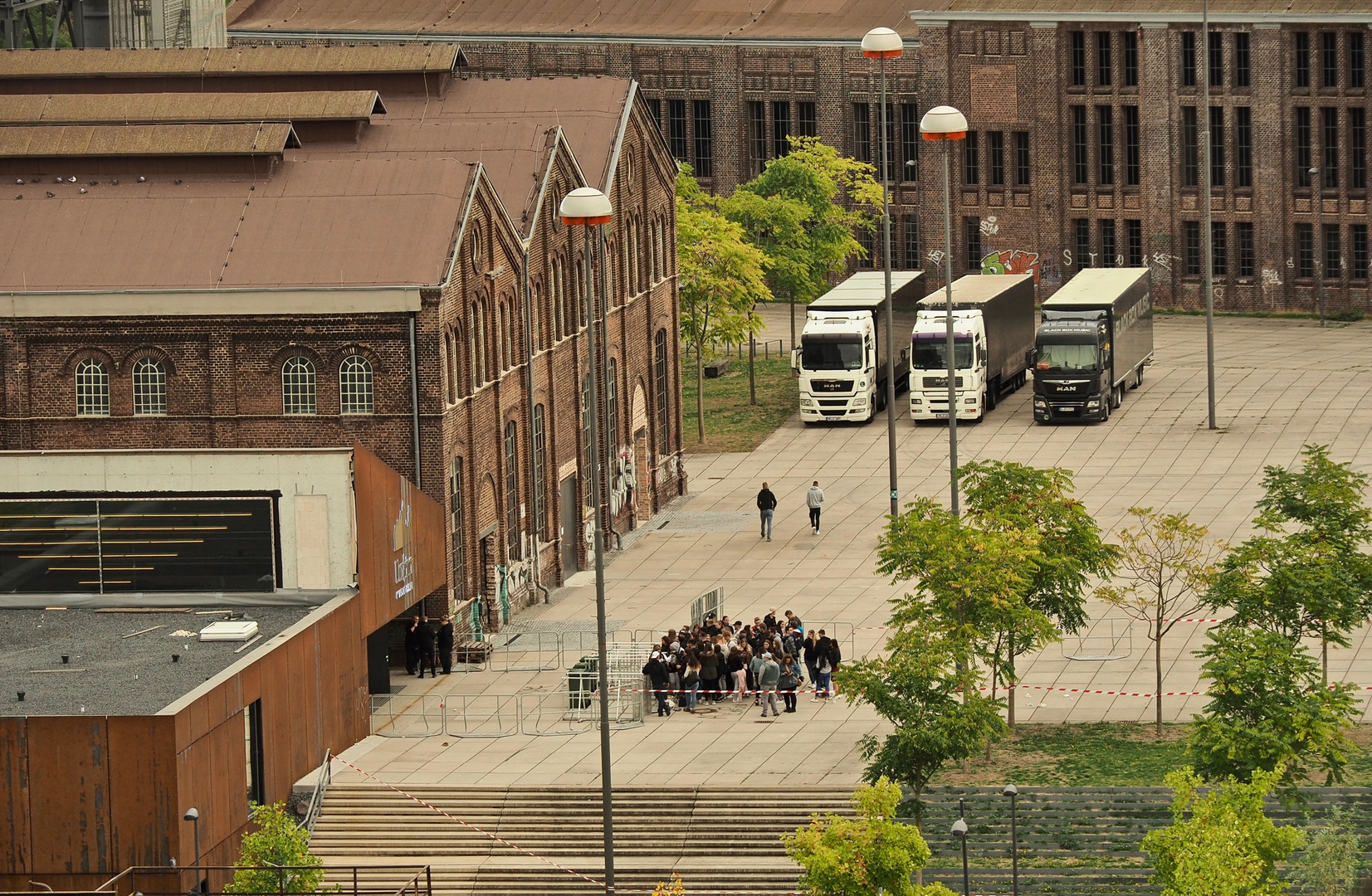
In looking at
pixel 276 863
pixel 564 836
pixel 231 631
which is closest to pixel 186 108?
pixel 231 631

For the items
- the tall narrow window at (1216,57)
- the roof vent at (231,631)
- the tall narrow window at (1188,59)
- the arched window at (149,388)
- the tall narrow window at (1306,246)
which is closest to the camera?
the roof vent at (231,631)

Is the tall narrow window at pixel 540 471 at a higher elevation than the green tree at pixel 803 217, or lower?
lower

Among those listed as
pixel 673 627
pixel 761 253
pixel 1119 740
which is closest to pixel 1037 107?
pixel 761 253

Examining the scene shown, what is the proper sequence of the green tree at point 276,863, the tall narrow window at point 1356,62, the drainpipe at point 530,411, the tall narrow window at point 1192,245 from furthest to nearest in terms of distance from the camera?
the tall narrow window at point 1192,245 < the tall narrow window at point 1356,62 < the drainpipe at point 530,411 < the green tree at point 276,863

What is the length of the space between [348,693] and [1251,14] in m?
56.8

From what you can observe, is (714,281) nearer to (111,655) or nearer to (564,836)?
(111,655)

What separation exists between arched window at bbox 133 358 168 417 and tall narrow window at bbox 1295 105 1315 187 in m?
52.4

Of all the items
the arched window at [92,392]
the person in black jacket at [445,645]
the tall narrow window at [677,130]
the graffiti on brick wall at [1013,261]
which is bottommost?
the person in black jacket at [445,645]

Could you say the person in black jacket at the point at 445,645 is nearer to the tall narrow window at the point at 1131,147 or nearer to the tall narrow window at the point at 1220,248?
the tall narrow window at the point at 1220,248

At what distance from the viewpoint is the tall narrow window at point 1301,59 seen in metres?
100

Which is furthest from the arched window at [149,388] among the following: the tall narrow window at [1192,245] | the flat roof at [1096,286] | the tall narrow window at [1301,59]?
the tall narrow window at [1301,59]

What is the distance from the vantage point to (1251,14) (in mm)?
100375

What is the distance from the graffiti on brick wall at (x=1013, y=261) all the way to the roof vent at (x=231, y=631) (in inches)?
2236

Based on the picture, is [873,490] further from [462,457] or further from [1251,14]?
[1251,14]
